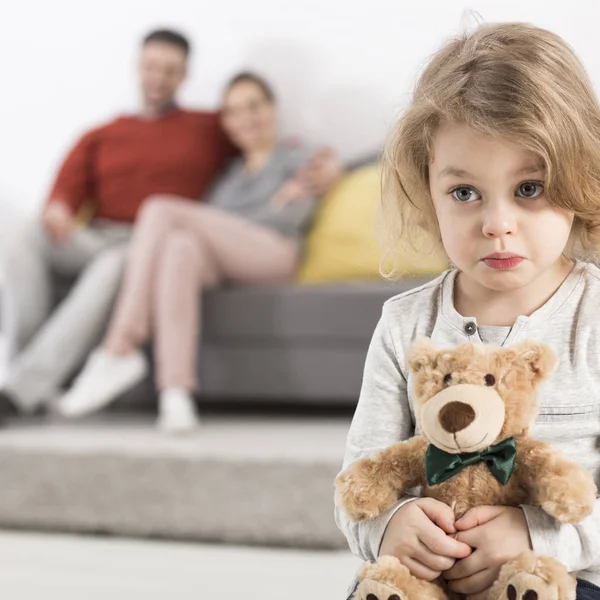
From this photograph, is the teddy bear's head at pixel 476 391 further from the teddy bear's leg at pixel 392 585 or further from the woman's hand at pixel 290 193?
the woman's hand at pixel 290 193

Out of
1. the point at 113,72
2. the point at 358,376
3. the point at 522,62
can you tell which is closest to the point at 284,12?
the point at 113,72

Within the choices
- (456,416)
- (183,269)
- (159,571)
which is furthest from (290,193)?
(456,416)

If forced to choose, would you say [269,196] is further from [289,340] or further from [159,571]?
[159,571]

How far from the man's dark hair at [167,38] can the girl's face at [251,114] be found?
267 mm

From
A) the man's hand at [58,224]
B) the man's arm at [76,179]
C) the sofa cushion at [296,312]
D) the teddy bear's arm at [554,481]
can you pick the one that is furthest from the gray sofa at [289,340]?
the teddy bear's arm at [554,481]

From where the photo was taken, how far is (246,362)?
246 centimetres

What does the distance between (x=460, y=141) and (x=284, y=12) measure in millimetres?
2587

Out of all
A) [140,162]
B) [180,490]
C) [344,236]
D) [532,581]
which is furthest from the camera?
[140,162]

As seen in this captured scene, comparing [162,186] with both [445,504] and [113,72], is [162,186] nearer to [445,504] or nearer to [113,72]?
[113,72]

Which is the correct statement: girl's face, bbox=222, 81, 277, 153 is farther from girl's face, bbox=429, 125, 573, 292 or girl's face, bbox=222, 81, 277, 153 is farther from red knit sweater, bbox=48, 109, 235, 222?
girl's face, bbox=429, 125, 573, 292

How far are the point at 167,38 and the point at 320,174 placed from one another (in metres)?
0.73

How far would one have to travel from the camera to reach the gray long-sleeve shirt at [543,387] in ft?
2.21

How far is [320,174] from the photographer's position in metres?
2.73

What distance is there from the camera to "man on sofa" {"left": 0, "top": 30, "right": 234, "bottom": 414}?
2541 millimetres
